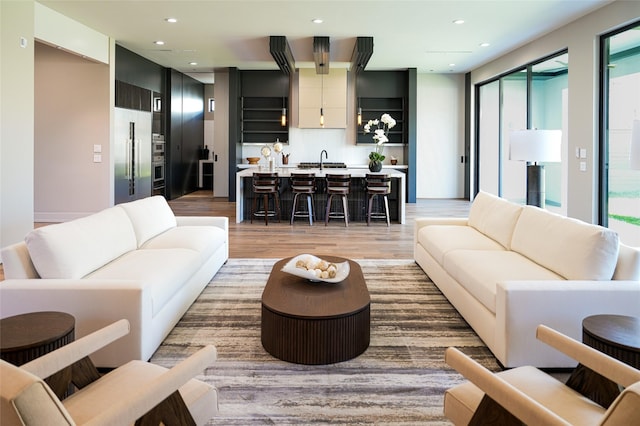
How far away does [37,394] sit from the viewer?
122cm

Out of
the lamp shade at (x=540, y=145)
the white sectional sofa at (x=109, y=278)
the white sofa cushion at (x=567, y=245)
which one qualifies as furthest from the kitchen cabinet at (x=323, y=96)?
the white sofa cushion at (x=567, y=245)

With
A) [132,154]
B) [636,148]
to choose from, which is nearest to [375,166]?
[132,154]

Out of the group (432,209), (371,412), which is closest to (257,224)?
(432,209)

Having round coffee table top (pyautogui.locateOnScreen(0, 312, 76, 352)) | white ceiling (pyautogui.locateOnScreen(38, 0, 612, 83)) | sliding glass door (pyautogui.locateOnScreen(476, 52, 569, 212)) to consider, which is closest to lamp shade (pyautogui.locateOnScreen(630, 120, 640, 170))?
round coffee table top (pyautogui.locateOnScreen(0, 312, 76, 352))

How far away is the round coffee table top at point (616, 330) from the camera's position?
219 centimetres

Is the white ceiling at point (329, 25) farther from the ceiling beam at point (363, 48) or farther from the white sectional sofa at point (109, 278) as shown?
the white sectional sofa at point (109, 278)

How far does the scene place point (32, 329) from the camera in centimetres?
230

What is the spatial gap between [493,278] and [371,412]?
4.49ft

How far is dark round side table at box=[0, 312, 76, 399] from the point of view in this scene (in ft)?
6.49

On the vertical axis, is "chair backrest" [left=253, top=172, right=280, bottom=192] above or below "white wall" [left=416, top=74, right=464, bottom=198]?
below

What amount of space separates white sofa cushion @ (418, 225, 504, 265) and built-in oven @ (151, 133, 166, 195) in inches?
282

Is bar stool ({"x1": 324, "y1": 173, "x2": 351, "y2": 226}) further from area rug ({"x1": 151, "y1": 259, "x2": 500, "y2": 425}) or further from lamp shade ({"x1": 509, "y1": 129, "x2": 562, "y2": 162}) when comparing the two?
area rug ({"x1": 151, "y1": 259, "x2": 500, "y2": 425})

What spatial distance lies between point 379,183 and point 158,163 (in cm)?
540

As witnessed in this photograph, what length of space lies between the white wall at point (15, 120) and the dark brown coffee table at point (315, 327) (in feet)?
14.3
